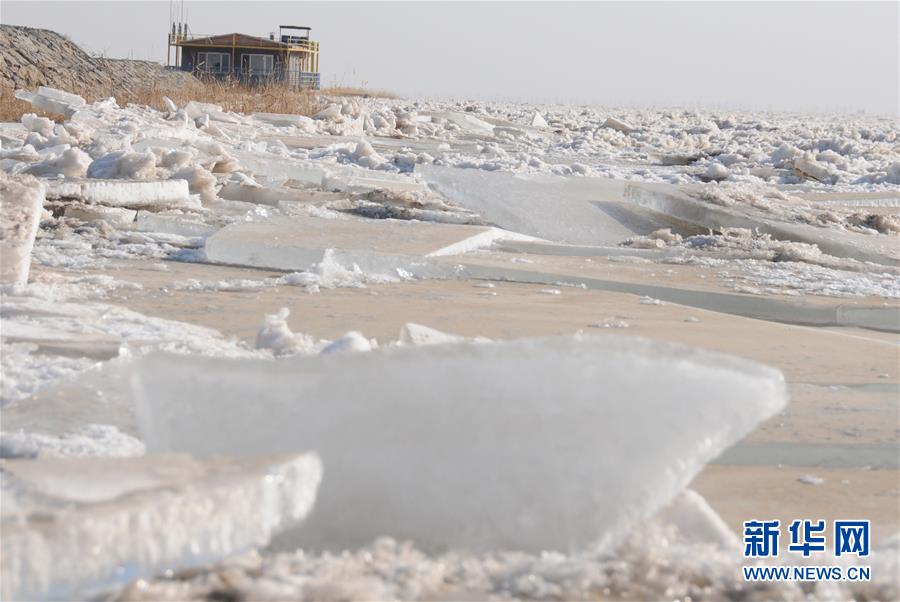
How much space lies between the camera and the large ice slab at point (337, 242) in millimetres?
3518

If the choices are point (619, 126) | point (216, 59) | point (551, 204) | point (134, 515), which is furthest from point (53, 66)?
point (216, 59)

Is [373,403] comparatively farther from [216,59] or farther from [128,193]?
[216,59]

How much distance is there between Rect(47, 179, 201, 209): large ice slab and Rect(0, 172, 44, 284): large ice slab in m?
1.41

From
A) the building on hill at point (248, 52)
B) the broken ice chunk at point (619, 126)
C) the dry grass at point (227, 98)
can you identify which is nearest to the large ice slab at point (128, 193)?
the dry grass at point (227, 98)

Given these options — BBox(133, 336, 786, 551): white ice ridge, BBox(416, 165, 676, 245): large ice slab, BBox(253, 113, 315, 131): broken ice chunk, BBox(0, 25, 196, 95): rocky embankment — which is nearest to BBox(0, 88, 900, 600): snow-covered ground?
BBox(133, 336, 786, 551): white ice ridge

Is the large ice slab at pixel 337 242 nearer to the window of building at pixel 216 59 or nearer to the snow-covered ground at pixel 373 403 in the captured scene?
the snow-covered ground at pixel 373 403

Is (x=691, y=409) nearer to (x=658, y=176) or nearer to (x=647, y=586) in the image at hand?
(x=647, y=586)

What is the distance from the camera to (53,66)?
1455cm

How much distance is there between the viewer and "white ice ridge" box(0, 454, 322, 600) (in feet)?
3.41

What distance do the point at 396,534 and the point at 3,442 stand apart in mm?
704

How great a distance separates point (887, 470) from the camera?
184cm

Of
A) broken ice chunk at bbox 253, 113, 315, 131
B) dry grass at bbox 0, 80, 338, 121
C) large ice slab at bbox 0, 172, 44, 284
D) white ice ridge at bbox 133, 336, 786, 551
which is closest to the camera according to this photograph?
white ice ridge at bbox 133, 336, 786, 551

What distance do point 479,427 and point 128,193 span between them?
3.58 metres

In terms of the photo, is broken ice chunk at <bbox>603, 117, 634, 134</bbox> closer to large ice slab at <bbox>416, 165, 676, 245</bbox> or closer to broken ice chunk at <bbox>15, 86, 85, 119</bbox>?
broken ice chunk at <bbox>15, 86, 85, 119</bbox>
